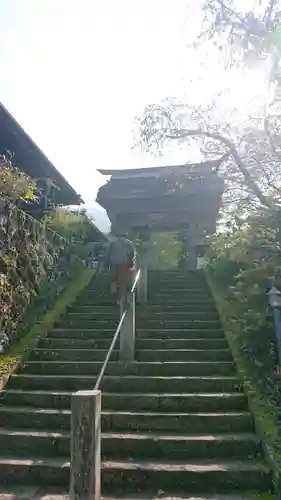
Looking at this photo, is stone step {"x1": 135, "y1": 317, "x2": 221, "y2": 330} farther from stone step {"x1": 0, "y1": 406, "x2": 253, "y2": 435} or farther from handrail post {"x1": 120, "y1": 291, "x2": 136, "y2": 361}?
stone step {"x1": 0, "y1": 406, "x2": 253, "y2": 435}

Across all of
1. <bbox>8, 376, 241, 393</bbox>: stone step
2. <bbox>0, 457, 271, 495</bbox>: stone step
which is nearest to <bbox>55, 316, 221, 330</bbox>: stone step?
<bbox>8, 376, 241, 393</bbox>: stone step

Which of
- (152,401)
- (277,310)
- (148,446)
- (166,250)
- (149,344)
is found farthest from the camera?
(166,250)

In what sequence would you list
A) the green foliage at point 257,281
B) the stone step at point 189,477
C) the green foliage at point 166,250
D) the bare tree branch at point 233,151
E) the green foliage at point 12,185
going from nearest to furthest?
1. the stone step at point 189,477
2. the green foliage at point 257,281
3. the green foliage at point 12,185
4. the bare tree branch at point 233,151
5. the green foliage at point 166,250

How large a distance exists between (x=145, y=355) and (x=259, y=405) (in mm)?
1729

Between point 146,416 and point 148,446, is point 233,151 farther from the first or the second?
point 148,446

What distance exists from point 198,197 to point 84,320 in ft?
31.5

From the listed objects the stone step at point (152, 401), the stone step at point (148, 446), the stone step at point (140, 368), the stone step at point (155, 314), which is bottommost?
the stone step at point (148, 446)

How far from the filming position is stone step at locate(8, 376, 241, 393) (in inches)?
185

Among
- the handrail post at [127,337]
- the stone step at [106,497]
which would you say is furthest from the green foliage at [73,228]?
the stone step at [106,497]

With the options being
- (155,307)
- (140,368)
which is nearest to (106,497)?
(140,368)

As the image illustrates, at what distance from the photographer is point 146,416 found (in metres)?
4.16

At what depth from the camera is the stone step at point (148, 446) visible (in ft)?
12.3

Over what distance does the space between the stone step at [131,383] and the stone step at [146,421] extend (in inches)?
18.0

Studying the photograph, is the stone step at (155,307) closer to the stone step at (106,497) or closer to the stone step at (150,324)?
the stone step at (150,324)
